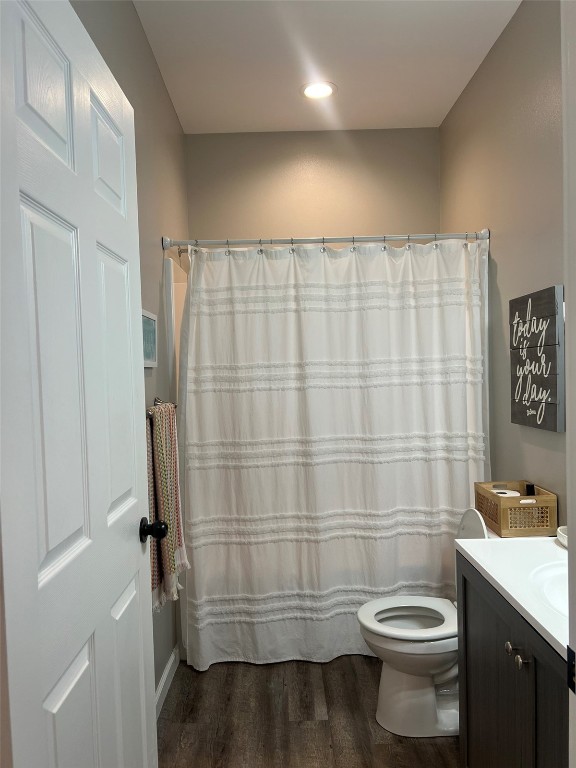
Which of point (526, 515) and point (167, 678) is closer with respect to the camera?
point (526, 515)

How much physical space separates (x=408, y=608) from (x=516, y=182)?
1818 mm

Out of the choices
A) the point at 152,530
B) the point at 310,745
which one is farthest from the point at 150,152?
the point at 310,745

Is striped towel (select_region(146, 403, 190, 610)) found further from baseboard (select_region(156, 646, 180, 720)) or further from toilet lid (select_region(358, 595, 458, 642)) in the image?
toilet lid (select_region(358, 595, 458, 642))

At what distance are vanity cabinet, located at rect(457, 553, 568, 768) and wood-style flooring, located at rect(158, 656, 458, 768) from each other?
0.38 m

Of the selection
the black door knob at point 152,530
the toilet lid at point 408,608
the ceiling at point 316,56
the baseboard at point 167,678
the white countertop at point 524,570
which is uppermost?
the ceiling at point 316,56

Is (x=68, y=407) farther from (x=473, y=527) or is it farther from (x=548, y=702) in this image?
(x=473, y=527)

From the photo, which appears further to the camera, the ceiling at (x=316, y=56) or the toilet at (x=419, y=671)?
the ceiling at (x=316, y=56)

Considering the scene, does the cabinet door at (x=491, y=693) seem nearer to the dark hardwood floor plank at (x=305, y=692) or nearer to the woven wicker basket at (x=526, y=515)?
the woven wicker basket at (x=526, y=515)

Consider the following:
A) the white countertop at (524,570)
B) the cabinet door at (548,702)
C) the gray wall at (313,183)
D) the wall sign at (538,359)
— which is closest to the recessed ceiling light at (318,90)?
the gray wall at (313,183)

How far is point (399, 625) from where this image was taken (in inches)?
100

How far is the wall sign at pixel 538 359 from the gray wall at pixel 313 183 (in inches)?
52.7

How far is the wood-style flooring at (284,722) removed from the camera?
6.98 ft

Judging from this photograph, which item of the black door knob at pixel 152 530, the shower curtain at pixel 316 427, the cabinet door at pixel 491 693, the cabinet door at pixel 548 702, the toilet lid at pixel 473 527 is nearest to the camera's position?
the cabinet door at pixel 548 702

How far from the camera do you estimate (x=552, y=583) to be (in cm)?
161
